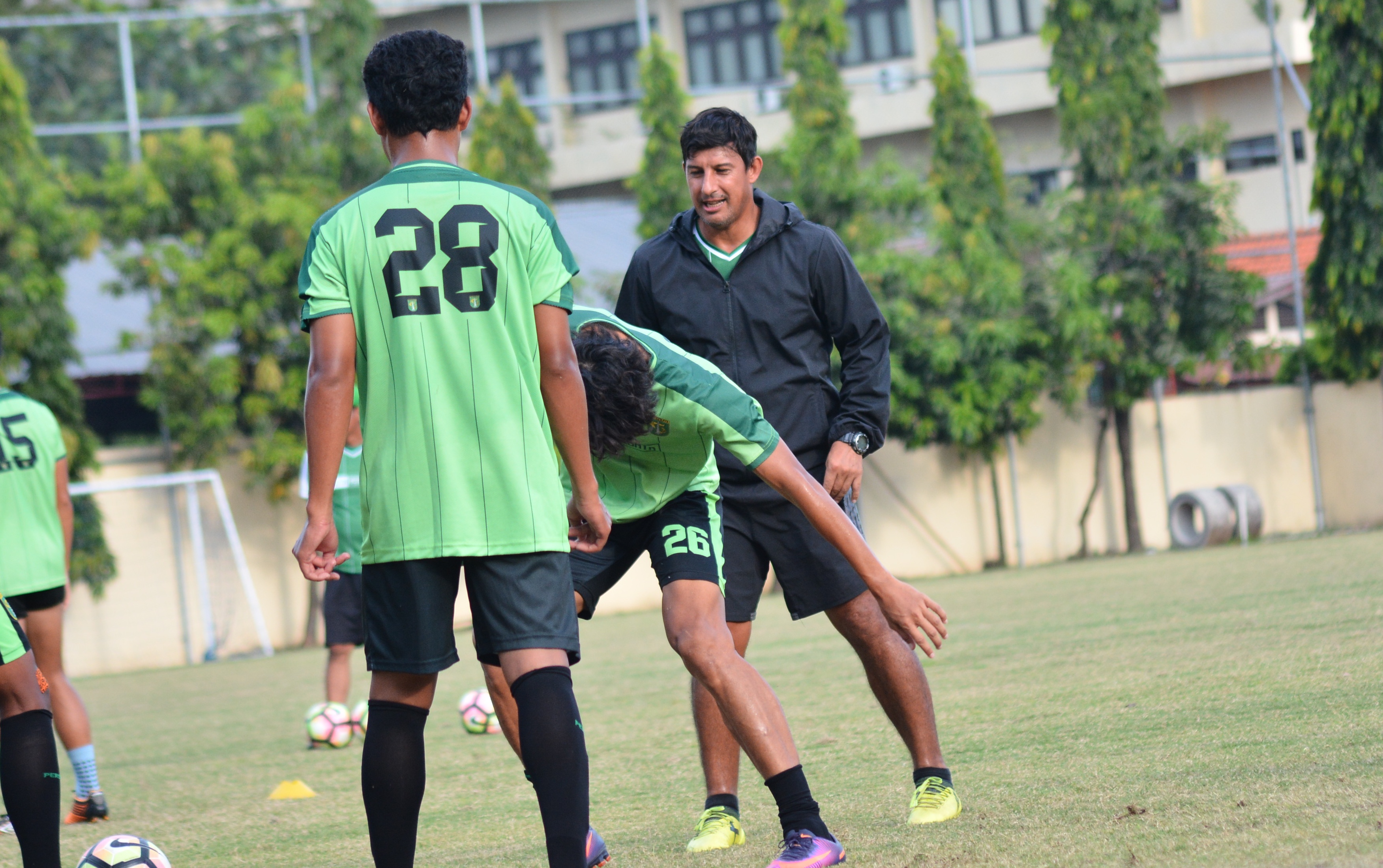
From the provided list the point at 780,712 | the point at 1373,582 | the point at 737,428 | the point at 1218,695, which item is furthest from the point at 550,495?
the point at 1373,582

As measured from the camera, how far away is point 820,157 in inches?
815

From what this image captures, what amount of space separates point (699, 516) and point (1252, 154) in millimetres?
27018

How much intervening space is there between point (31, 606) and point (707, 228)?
348cm

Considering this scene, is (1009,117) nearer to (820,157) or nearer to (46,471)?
(820,157)

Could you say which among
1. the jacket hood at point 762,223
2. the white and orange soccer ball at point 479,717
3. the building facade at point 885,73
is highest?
the building facade at point 885,73

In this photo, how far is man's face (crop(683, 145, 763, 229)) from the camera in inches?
192

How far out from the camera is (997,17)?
30625 millimetres

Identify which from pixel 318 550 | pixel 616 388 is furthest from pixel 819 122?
pixel 318 550

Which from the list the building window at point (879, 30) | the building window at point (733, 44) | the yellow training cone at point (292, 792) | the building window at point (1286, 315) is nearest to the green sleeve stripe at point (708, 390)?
the yellow training cone at point (292, 792)

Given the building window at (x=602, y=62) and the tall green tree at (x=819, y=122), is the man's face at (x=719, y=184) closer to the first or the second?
the tall green tree at (x=819, y=122)

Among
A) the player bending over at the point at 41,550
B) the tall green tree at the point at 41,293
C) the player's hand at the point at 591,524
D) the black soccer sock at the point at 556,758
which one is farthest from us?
the tall green tree at the point at 41,293

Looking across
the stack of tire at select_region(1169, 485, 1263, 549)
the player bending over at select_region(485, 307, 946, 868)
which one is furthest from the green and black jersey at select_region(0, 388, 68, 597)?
the stack of tire at select_region(1169, 485, 1263, 549)

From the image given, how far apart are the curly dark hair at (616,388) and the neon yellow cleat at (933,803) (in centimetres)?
139

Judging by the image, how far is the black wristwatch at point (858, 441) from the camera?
482cm
